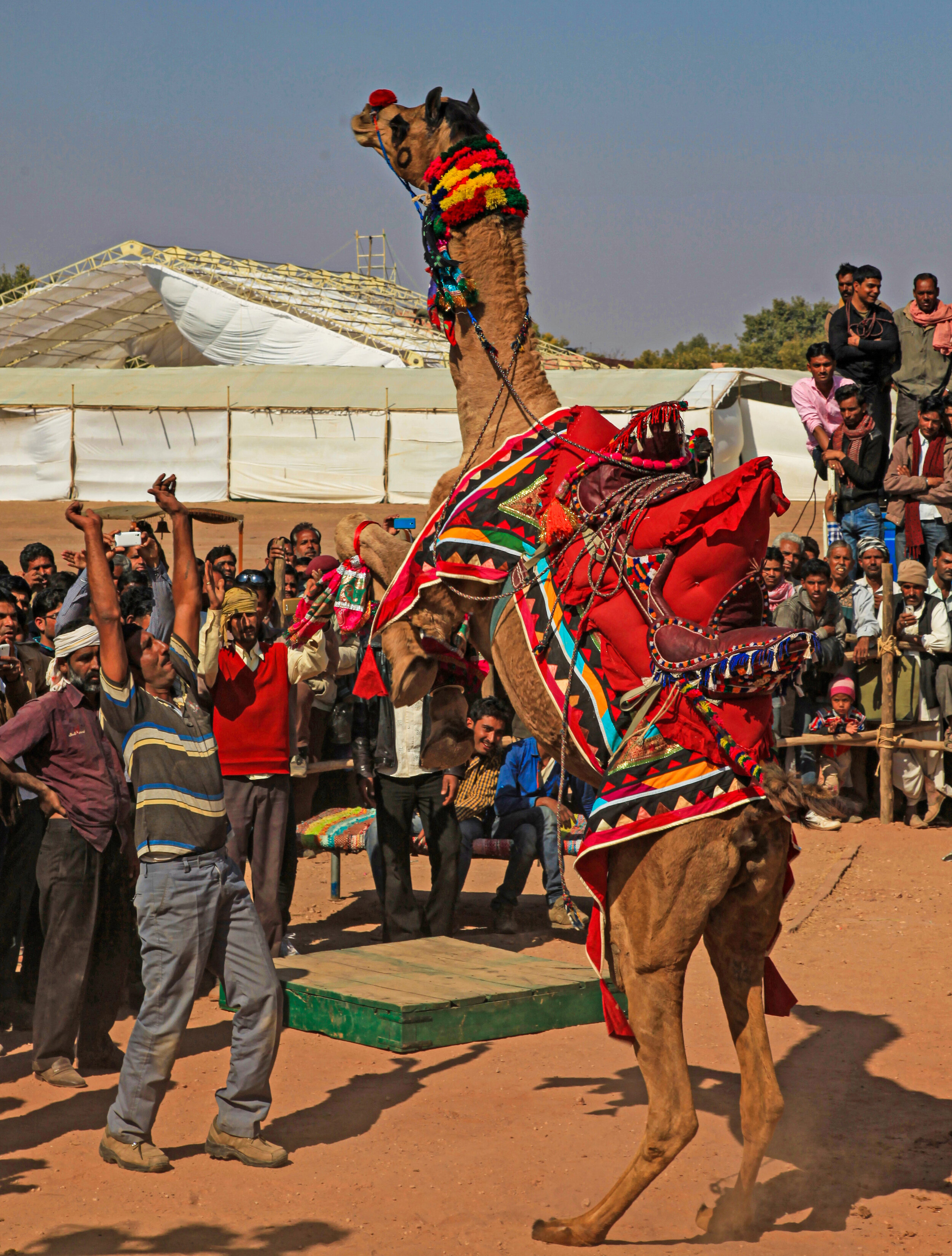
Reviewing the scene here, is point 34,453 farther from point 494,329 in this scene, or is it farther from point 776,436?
point 494,329

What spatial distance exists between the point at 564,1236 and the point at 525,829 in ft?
18.2

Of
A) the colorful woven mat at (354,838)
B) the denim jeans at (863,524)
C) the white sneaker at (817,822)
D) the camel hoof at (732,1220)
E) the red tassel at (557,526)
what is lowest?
the camel hoof at (732,1220)

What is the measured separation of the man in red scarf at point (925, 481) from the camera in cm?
1327

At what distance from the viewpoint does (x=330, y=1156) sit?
243 inches

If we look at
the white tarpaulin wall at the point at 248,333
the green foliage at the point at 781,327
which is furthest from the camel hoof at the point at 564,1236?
the green foliage at the point at 781,327

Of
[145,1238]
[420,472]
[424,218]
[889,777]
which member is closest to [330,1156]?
[145,1238]

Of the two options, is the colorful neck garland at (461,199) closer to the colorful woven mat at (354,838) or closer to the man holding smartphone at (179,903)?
the man holding smartphone at (179,903)

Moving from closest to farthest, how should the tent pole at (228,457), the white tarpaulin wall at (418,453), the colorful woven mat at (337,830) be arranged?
the colorful woven mat at (337,830)
the white tarpaulin wall at (418,453)
the tent pole at (228,457)

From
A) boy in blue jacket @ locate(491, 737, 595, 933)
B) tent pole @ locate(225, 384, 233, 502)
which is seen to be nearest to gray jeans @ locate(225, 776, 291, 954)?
boy in blue jacket @ locate(491, 737, 595, 933)

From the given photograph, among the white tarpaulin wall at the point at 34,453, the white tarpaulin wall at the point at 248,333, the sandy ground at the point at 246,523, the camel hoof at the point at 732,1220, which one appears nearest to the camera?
the camel hoof at the point at 732,1220

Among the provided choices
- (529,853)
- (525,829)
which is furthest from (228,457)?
(529,853)

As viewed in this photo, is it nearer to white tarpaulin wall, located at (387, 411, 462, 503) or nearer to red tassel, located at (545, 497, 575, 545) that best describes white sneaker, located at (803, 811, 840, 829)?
red tassel, located at (545, 497, 575, 545)

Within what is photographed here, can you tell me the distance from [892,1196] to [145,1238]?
9.89 ft

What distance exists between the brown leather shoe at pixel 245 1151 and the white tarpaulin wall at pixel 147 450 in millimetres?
26101
